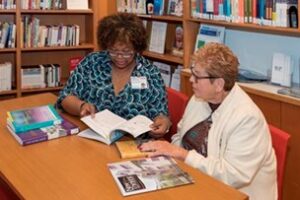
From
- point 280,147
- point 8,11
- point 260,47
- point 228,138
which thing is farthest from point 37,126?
point 8,11

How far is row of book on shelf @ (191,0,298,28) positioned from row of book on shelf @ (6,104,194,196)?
47.4 inches

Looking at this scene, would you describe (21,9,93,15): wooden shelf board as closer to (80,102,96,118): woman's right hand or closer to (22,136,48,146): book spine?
(80,102,96,118): woman's right hand

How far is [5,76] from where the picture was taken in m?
4.09

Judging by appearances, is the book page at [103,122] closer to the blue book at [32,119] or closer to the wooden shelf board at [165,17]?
the blue book at [32,119]

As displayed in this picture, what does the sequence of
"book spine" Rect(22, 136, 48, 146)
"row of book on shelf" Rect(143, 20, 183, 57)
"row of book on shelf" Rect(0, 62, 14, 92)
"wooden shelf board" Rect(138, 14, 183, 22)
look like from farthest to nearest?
"row of book on shelf" Rect(0, 62, 14, 92) → "row of book on shelf" Rect(143, 20, 183, 57) → "wooden shelf board" Rect(138, 14, 183, 22) → "book spine" Rect(22, 136, 48, 146)

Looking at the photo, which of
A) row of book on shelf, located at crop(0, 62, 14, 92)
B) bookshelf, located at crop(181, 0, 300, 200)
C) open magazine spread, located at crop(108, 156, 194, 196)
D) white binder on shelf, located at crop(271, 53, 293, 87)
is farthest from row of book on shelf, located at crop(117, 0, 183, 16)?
open magazine spread, located at crop(108, 156, 194, 196)

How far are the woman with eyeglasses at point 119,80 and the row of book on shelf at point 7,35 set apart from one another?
5.75 feet

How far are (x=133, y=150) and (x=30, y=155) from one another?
435mm

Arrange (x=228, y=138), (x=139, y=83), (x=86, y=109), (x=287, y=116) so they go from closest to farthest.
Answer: (x=228, y=138), (x=86, y=109), (x=139, y=83), (x=287, y=116)

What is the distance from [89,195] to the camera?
1.51 meters

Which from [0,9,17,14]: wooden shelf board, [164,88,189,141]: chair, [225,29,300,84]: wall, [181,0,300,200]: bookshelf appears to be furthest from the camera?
[0,9,17,14]: wooden shelf board

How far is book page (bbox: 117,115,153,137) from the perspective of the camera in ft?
6.63

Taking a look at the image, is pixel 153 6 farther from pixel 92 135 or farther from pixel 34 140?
pixel 34 140

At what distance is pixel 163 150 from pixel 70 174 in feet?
1.31
